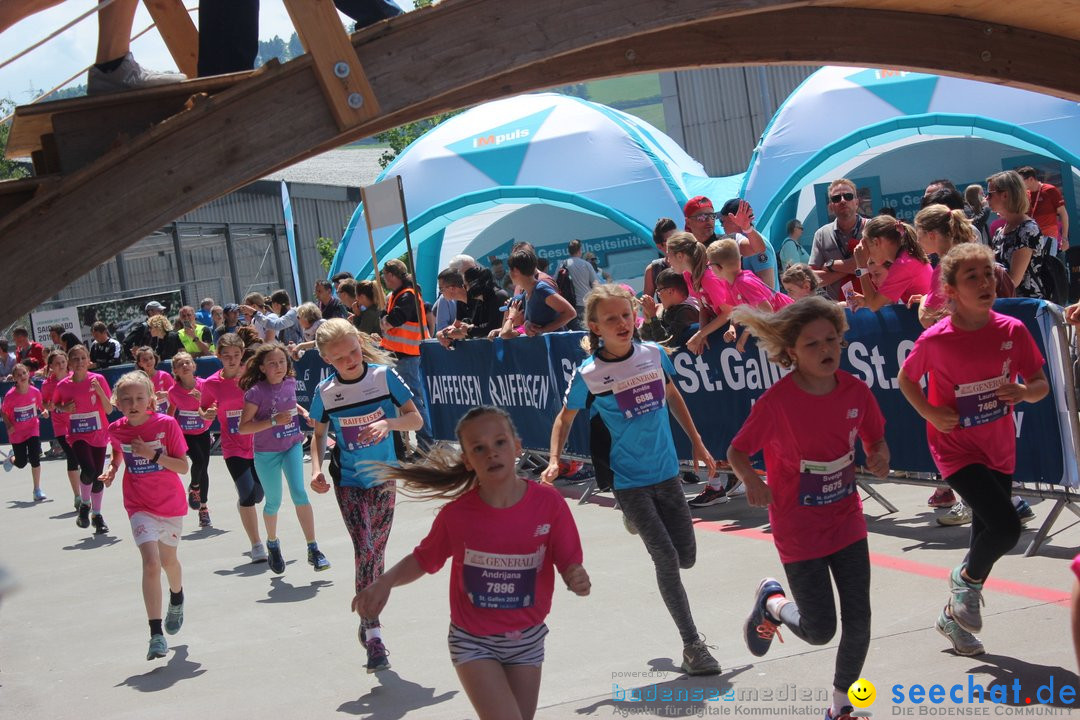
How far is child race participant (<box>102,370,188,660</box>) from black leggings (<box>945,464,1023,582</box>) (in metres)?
4.91

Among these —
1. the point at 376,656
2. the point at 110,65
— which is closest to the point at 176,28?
the point at 110,65

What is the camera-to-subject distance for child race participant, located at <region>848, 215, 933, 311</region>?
25.2 ft

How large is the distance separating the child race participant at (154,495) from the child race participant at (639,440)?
118 inches

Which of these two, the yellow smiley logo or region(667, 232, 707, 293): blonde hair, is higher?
region(667, 232, 707, 293): blonde hair

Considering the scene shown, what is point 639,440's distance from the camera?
594cm

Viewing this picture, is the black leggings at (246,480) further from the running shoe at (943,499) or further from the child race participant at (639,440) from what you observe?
the running shoe at (943,499)

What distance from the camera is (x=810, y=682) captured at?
5.42 meters

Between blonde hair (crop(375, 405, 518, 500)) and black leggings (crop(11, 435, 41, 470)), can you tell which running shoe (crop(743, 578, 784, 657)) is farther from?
black leggings (crop(11, 435, 41, 470))

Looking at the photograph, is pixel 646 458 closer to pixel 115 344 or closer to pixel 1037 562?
pixel 1037 562

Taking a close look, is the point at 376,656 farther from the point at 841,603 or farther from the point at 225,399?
the point at 225,399

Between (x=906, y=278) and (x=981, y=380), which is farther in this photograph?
(x=906, y=278)

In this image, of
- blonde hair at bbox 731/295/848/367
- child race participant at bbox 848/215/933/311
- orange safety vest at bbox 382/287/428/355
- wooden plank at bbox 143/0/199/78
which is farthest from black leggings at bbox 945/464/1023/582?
orange safety vest at bbox 382/287/428/355

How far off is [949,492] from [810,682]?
11.0 feet

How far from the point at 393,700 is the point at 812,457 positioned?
9.00ft
